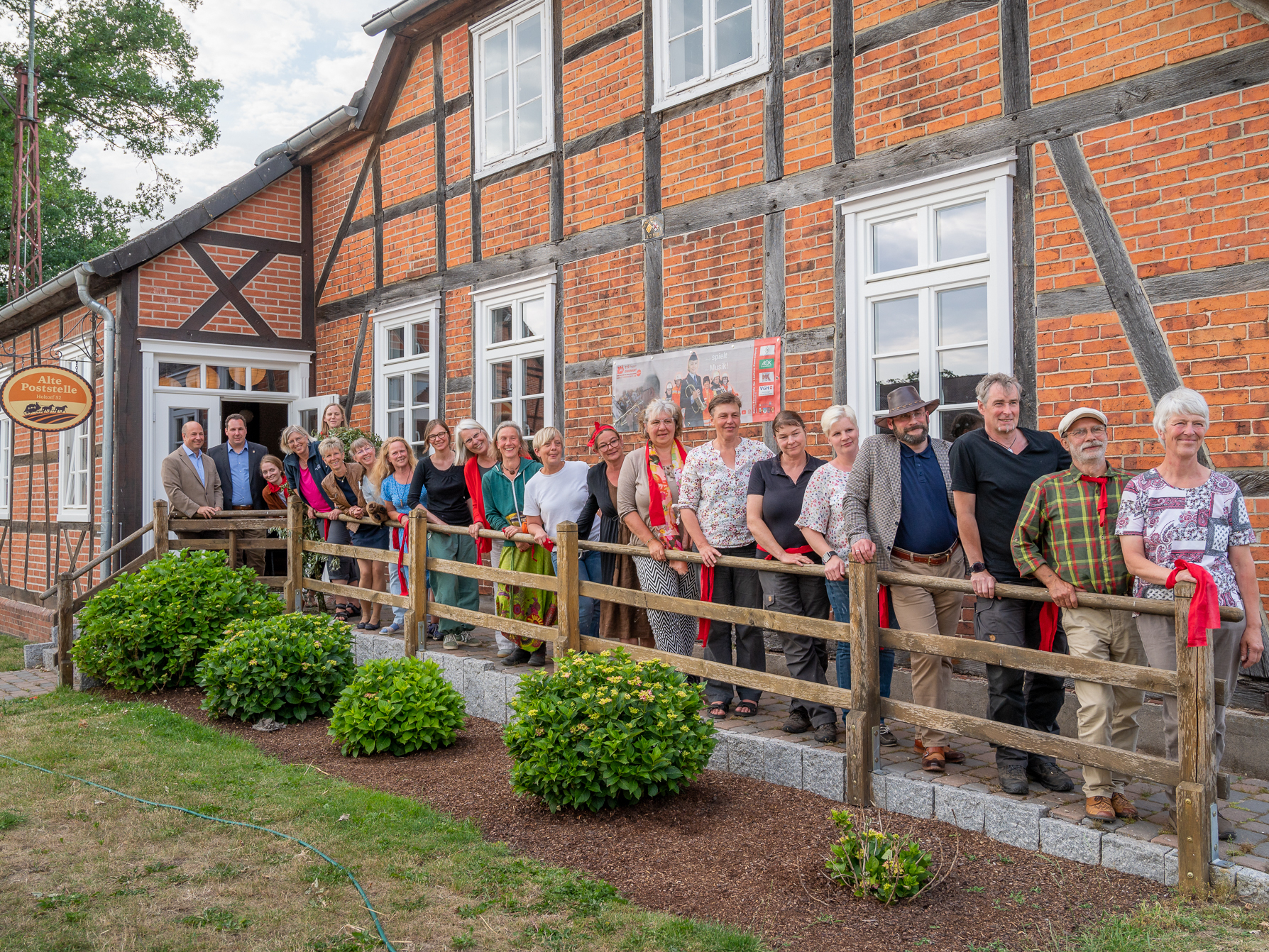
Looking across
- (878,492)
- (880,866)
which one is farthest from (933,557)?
(880,866)

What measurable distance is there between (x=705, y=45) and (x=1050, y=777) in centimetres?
539

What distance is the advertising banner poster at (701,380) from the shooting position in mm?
6676

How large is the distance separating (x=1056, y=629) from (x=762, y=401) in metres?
2.92

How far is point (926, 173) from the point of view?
585cm

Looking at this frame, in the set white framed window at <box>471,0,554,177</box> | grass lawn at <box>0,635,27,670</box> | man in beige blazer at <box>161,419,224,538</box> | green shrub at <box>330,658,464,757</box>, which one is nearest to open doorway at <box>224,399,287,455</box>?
man in beige blazer at <box>161,419,224,538</box>

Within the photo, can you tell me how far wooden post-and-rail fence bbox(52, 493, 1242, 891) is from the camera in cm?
338

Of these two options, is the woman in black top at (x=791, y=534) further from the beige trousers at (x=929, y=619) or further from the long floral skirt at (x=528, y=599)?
the long floral skirt at (x=528, y=599)

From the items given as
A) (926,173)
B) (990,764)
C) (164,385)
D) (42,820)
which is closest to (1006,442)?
(990,764)

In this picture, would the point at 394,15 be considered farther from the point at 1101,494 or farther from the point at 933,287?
the point at 1101,494

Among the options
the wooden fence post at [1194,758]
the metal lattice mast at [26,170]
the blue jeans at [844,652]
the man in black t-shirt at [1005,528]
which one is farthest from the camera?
the metal lattice mast at [26,170]

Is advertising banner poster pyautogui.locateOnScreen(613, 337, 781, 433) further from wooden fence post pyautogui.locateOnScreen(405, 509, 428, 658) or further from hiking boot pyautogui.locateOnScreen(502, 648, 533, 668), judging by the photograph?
hiking boot pyautogui.locateOnScreen(502, 648, 533, 668)

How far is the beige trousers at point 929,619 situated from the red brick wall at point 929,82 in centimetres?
271

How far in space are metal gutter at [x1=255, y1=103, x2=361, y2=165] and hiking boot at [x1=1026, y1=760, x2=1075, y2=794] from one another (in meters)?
9.12

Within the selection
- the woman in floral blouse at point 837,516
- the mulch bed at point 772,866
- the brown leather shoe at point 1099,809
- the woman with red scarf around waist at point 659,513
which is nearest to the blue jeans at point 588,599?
the woman with red scarf around waist at point 659,513
